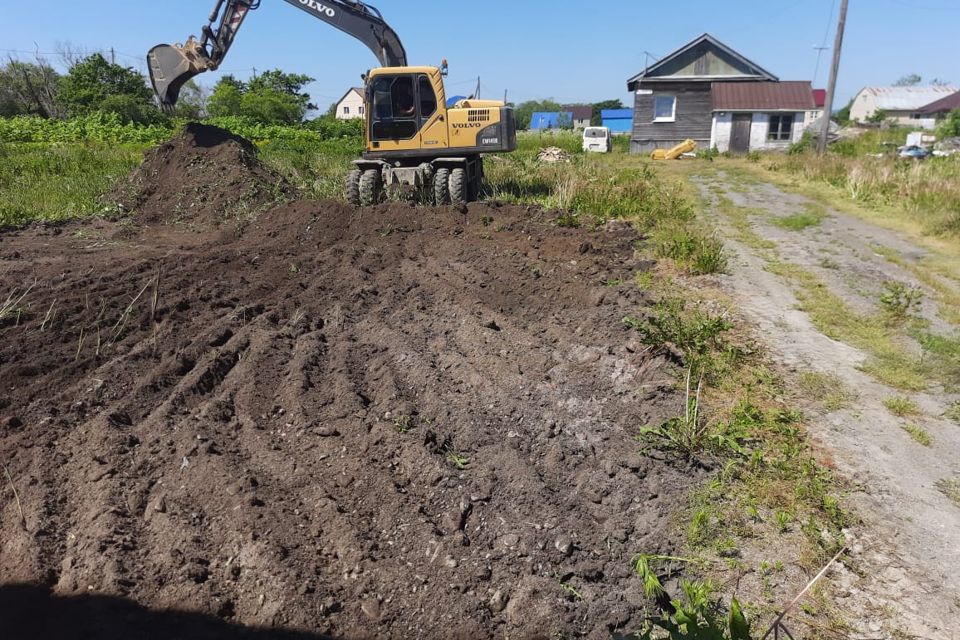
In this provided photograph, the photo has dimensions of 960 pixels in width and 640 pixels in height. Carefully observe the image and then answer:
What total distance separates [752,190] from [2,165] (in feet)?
62.5

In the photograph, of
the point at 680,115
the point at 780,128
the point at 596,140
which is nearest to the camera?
the point at 780,128

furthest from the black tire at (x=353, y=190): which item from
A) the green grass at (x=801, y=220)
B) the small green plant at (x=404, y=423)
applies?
the small green plant at (x=404, y=423)

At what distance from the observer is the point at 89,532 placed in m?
3.39

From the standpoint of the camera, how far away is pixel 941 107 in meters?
58.2

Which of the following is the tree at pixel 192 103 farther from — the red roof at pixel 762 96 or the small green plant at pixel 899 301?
the small green plant at pixel 899 301

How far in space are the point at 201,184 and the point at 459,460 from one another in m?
10.9

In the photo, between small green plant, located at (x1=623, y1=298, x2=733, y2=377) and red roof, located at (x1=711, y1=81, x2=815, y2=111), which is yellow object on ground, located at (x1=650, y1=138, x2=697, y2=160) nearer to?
red roof, located at (x1=711, y1=81, x2=815, y2=111)

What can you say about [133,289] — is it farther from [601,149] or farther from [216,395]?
[601,149]

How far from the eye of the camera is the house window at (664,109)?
97.8 ft

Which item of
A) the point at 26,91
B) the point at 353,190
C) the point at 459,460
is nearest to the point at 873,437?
the point at 459,460

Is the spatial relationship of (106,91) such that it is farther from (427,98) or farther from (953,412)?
(953,412)

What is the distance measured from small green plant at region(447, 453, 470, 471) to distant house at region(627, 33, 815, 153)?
94.8 feet

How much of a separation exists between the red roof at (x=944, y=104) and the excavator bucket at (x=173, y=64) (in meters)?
64.8

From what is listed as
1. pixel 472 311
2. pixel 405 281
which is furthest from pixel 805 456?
pixel 405 281
